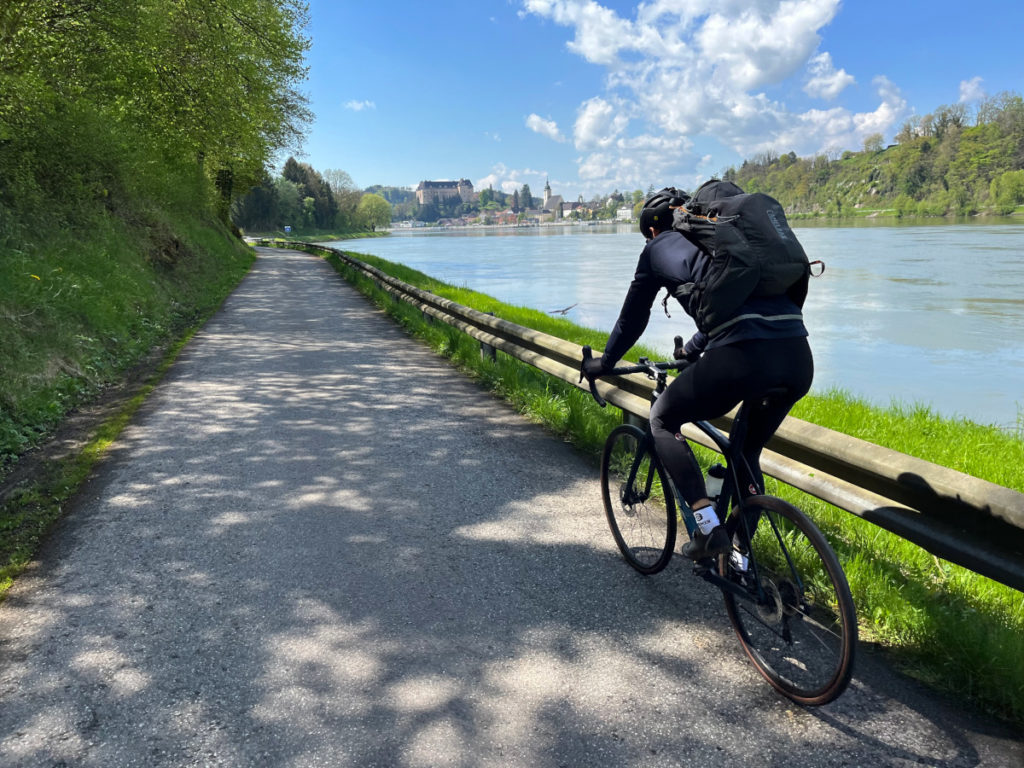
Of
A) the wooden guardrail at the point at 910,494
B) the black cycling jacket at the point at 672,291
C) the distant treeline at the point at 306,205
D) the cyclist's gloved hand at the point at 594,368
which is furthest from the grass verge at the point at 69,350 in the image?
the distant treeline at the point at 306,205

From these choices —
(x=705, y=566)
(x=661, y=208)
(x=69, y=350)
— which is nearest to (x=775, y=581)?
(x=705, y=566)

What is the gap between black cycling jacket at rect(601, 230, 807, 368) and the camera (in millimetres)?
2547

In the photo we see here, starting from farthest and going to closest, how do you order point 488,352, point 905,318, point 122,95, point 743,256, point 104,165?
point 122,95, point 905,318, point 104,165, point 488,352, point 743,256

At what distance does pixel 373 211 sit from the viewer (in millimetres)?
149625

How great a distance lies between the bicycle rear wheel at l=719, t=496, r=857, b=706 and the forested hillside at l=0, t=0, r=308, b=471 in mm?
5755

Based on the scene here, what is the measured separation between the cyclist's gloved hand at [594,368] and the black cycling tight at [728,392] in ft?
1.85

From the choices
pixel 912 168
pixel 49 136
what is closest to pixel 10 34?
pixel 49 136

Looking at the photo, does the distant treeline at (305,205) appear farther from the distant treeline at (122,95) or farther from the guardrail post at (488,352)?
the guardrail post at (488,352)

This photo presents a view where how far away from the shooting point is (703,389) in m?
2.70

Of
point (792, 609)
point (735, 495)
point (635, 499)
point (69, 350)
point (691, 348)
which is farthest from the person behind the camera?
point (69, 350)

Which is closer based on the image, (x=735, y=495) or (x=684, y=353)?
(x=735, y=495)

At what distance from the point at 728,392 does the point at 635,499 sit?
1362 millimetres

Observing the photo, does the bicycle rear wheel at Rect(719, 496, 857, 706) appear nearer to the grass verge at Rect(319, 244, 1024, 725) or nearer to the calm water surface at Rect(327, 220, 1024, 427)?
the grass verge at Rect(319, 244, 1024, 725)

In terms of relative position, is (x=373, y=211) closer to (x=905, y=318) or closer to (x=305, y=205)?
(x=305, y=205)
